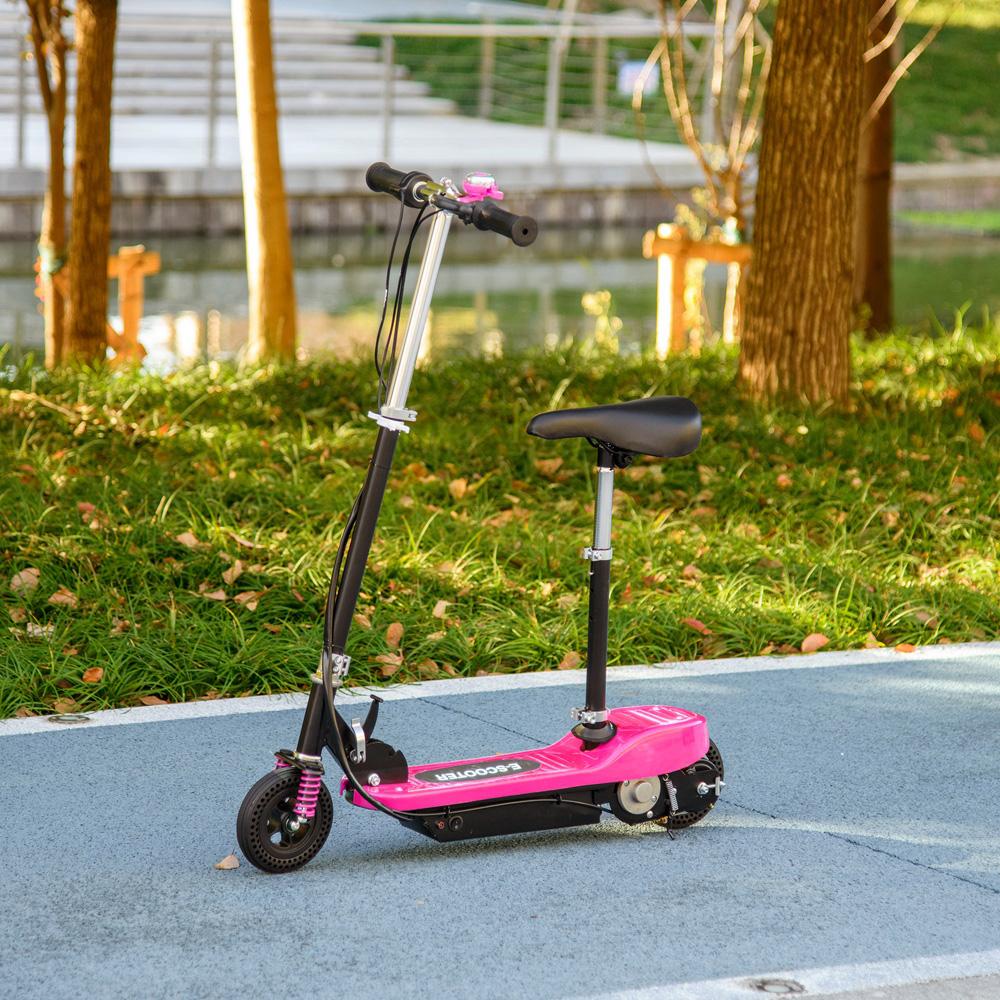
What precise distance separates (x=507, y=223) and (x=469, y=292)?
→ 12.8 metres

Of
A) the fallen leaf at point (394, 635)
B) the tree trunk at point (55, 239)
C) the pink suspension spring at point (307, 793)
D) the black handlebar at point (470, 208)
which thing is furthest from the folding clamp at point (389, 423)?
the tree trunk at point (55, 239)

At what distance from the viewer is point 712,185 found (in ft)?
36.8

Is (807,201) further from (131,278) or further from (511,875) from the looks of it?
(511,875)

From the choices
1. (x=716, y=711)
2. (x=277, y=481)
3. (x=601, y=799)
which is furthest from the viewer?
(x=277, y=481)

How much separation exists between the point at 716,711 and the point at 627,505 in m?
1.99

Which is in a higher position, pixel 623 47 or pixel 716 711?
pixel 623 47

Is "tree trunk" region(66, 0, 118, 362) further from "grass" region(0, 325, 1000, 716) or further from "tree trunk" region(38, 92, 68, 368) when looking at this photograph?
"grass" region(0, 325, 1000, 716)

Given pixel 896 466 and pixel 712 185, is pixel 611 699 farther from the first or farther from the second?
pixel 712 185

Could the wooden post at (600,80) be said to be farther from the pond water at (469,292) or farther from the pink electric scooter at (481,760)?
the pink electric scooter at (481,760)

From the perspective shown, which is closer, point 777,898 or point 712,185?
point 777,898

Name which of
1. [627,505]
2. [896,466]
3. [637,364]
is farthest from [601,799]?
[637,364]

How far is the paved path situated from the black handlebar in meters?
1.38

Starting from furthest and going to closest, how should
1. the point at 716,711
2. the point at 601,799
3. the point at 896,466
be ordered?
the point at 896,466 → the point at 716,711 → the point at 601,799

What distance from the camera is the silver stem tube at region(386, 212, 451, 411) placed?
3.43 metres
